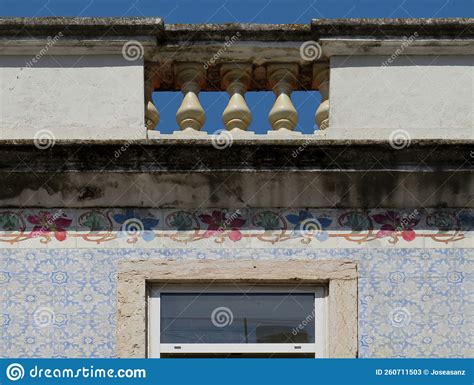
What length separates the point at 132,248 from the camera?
9047 millimetres

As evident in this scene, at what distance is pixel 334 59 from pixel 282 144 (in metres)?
0.82

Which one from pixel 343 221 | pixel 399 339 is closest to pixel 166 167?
pixel 343 221

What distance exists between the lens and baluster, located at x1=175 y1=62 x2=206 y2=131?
30.9ft

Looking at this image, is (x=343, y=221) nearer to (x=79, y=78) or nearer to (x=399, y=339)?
(x=399, y=339)

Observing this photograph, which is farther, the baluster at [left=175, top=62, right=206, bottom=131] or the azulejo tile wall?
the baluster at [left=175, top=62, right=206, bottom=131]

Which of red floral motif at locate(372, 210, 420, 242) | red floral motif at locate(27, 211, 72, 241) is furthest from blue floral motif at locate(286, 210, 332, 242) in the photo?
red floral motif at locate(27, 211, 72, 241)

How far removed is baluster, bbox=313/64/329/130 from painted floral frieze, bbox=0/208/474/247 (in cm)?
69

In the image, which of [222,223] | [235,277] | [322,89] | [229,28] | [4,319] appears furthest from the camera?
[322,89]

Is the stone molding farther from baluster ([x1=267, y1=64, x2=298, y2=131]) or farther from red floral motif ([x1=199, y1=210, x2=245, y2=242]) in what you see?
baluster ([x1=267, y1=64, x2=298, y2=131])

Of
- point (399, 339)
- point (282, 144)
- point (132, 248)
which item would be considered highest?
point (282, 144)

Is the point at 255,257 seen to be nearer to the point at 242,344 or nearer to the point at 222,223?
the point at 222,223

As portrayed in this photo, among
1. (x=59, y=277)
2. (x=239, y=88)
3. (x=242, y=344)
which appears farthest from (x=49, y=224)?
(x=239, y=88)

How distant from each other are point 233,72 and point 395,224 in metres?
1.47

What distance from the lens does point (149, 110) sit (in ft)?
31.0
